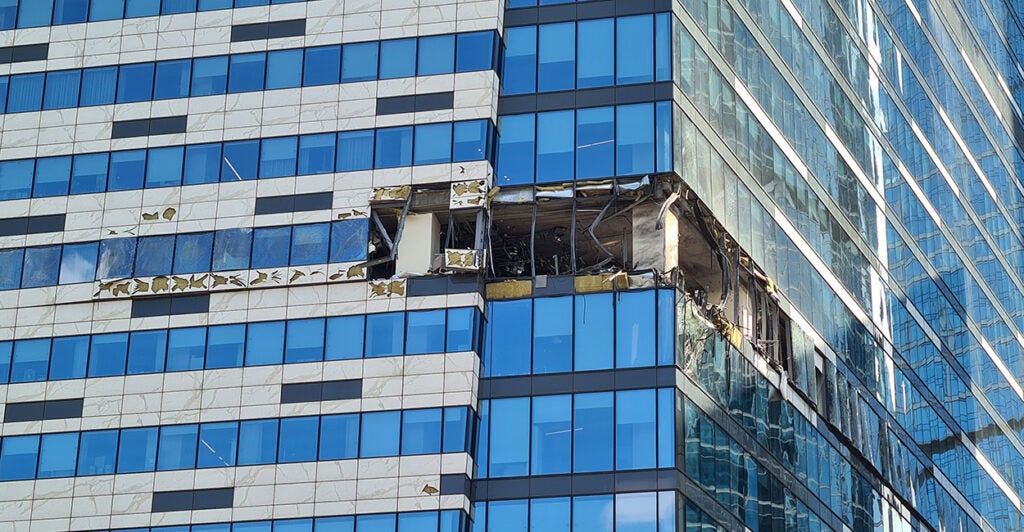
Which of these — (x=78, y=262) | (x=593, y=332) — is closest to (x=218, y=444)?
(x=78, y=262)

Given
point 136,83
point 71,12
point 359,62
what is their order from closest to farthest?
point 359,62
point 136,83
point 71,12

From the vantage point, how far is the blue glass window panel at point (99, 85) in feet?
245

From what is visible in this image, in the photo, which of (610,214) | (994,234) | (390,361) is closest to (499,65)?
(610,214)

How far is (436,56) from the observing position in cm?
7094

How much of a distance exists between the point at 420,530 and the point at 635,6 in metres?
20.8

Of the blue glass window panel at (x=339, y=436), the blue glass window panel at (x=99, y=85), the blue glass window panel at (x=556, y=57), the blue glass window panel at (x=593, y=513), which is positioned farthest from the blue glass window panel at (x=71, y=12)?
the blue glass window panel at (x=593, y=513)

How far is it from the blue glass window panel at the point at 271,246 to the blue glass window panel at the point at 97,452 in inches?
314

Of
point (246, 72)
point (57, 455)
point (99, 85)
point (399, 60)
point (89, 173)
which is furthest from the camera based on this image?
point (99, 85)

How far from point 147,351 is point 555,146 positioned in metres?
16.4

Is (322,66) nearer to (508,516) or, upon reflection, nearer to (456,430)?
(456,430)

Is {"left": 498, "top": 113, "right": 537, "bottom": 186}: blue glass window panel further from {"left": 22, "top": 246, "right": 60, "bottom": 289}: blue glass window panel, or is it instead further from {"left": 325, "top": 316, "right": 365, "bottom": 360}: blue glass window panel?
{"left": 22, "top": 246, "right": 60, "bottom": 289}: blue glass window panel

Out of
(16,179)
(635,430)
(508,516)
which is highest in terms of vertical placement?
(16,179)

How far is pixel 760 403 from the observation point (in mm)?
72562

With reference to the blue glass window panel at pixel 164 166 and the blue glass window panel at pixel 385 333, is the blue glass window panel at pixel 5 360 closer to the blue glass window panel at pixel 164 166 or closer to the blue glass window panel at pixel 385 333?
the blue glass window panel at pixel 164 166
